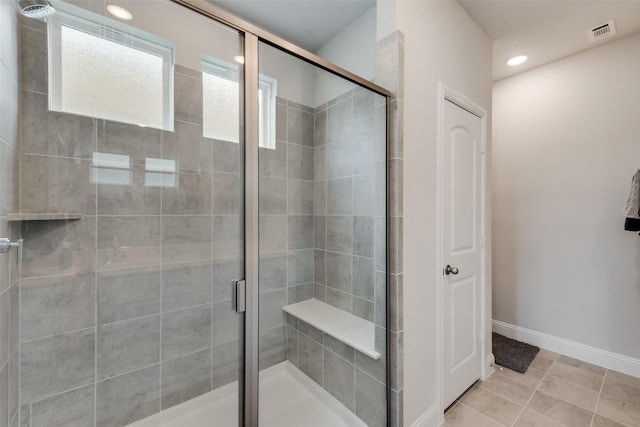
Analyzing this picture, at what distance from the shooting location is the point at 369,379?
1574mm

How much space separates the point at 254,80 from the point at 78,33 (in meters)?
0.95

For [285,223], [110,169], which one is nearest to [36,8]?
[110,169]

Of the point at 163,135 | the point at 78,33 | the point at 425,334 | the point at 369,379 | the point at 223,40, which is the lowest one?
the point at 369,379

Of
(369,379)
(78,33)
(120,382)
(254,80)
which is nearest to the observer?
(254,80)

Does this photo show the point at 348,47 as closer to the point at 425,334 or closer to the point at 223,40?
the point at 223,40

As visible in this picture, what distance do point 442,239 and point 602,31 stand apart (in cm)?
222

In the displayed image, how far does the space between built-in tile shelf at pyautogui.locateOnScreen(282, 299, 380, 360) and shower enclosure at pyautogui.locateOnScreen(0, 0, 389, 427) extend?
0.04 feet

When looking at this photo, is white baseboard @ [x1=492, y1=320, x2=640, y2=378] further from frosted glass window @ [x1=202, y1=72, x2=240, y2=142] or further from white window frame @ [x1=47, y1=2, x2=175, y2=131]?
white window frame @ [x1=47, y1=2, x2=175, y2=131]

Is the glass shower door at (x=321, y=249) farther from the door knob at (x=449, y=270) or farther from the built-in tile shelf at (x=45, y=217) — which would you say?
the built-in tile shelf at (x=45, y=217)

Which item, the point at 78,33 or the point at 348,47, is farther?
the point at 348,47

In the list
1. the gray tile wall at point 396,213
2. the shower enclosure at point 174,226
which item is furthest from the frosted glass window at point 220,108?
the gray tile wall at point 396,213

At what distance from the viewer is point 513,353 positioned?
254 centimetres

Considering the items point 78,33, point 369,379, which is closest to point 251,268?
point 369,379

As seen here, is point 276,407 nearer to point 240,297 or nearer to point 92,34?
point 240,297
